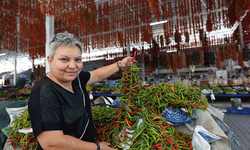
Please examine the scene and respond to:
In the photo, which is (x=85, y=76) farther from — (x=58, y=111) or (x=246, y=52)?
(x=246, y=52)

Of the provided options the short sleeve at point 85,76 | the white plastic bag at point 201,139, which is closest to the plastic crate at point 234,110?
the white plastic bag at point 201,139

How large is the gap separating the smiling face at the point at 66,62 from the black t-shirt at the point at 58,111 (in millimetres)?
85

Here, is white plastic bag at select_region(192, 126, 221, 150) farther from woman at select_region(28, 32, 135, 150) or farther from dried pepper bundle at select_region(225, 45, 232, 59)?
dried pepper bundle at select_region(225, 45, 232, 59)

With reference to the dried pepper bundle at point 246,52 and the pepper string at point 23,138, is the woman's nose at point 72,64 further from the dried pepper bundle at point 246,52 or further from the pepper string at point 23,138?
the dried pepper bundle at point 246,52

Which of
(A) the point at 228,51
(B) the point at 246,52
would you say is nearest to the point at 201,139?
(A) the point at 228,51

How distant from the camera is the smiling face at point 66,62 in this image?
2.99ft

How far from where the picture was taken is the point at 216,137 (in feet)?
4.06

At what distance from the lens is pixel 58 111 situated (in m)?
0.86

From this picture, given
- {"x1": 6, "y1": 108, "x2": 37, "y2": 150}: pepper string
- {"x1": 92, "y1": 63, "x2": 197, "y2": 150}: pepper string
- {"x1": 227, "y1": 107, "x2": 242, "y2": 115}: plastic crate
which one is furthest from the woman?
{"x1": 227, "y1": 107, "x2": 242, "y2": 115}: plastic crate

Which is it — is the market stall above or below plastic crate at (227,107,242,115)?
above

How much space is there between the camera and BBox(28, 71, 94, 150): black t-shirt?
802 mm

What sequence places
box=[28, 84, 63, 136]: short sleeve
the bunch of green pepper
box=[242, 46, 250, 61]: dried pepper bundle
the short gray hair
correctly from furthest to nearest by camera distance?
box=[242, 46, 250, 61]: dried pepper bundle
the bunch of green pepper
the short gray hair
box=[28, 84, 63, 136]: short sleeve

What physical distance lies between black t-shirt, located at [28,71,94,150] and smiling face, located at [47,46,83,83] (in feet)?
0.28

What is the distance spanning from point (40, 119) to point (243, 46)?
303 inches
